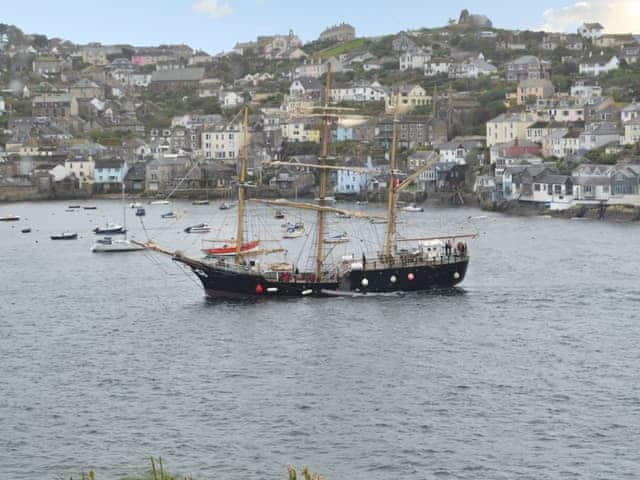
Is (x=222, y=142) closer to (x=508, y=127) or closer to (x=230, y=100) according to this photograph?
(x=230, y=100)

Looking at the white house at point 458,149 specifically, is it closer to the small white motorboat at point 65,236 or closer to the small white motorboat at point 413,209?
the small white motorboat at point 413,209

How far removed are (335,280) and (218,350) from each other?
915 cm

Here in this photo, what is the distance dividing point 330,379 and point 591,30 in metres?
108

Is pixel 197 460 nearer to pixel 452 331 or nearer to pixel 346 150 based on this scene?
pixel 452 331

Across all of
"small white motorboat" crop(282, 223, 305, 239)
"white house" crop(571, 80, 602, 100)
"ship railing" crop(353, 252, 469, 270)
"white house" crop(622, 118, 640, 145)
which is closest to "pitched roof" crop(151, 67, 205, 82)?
"white house" crop(571, 80, 602, 100)

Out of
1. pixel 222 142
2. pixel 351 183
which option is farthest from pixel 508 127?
pixel 222 142

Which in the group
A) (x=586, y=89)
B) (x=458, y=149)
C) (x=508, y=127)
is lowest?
(x=458, y=149)

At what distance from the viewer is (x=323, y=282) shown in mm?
40125

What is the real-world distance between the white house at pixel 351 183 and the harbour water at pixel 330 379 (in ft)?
142

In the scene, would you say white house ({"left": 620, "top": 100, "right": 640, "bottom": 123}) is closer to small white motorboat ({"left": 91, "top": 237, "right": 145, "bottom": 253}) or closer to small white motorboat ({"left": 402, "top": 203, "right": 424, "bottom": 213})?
small white motorboat ({"left": 402, "top": 203, "right": 424, "bottom": 213})

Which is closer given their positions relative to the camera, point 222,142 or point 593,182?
point 593,182

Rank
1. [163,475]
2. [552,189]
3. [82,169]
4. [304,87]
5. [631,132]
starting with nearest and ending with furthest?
[163,475], [552,189], [631,132], [82,169], [304,87]

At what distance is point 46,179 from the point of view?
9662 cm

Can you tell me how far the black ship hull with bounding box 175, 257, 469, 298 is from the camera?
39.8 m
